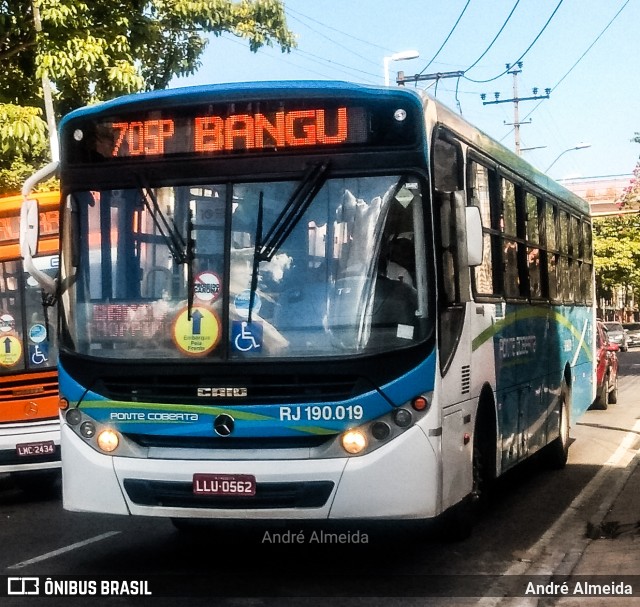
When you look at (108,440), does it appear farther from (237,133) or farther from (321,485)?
(237,133)

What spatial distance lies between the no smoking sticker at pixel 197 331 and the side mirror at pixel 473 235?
165cm

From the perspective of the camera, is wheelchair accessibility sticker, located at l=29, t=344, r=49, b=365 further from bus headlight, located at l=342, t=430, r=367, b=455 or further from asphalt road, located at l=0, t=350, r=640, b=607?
bus headlight, located at l=342, t=430, r=367, b=455

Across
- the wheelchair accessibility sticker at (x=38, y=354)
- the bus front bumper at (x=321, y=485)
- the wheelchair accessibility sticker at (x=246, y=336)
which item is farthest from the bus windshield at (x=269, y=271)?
the wheelchair accessibility sticker at (x=38, y=354)

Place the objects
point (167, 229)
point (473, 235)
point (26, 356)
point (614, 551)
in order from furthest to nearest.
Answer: point (26, 356) < point (614, 551) < point (473, 235) < point (167, 229)

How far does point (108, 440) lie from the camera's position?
765 centimetres

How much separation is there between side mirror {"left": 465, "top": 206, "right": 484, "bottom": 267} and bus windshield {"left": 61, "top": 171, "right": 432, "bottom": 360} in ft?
1.49

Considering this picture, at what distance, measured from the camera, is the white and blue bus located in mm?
7289

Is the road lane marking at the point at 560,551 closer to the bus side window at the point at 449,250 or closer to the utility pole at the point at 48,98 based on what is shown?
the bus side window at the point at 449,250

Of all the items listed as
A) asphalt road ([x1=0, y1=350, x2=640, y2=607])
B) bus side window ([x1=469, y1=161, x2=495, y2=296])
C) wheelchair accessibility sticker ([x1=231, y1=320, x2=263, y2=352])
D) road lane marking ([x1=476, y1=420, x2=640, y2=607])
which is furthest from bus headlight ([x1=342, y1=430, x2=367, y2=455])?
bus side window ([x1=469, y1=161, x2=495, y2=296])

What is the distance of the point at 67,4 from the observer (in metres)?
15.9

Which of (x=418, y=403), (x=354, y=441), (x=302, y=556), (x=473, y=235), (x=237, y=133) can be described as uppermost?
(x=237, y=133)

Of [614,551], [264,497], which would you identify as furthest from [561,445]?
[264,497]

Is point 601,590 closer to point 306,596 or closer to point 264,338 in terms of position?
point 306,596

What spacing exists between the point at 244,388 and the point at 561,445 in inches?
267
